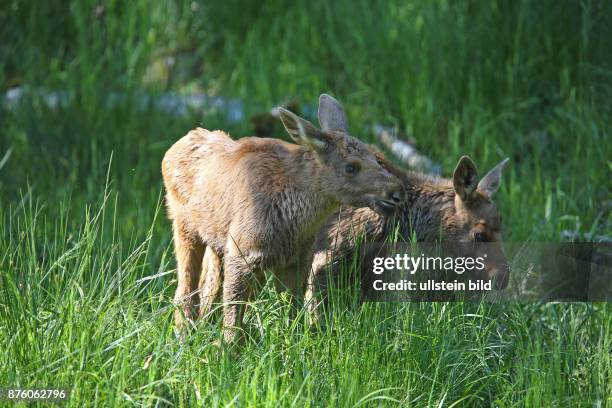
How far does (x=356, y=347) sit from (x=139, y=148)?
4712mm

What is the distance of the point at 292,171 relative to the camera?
6.32m

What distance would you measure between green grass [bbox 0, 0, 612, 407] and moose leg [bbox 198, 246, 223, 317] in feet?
0.96

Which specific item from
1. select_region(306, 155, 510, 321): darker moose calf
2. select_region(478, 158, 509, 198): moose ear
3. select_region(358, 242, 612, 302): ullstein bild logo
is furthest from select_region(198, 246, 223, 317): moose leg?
select_region(478, 158, 509, 198): moose ear

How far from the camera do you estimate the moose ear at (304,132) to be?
245 inches

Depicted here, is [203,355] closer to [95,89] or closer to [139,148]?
[139,148]

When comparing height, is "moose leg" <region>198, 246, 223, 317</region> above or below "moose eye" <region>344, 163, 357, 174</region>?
below

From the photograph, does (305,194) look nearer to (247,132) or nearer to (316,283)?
(316,283)

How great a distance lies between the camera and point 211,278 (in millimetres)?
6410

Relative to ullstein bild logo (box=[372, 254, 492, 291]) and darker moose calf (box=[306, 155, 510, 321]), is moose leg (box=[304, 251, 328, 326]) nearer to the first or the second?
darker moose calf (box=[306, 155, 510, 321])

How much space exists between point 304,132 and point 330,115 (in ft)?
1.94

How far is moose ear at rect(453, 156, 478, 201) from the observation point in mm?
6922

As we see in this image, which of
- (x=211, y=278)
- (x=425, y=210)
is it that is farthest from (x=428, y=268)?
(x=211, y=278)

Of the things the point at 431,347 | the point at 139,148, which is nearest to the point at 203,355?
the point at 431,347

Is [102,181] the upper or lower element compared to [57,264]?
upper
